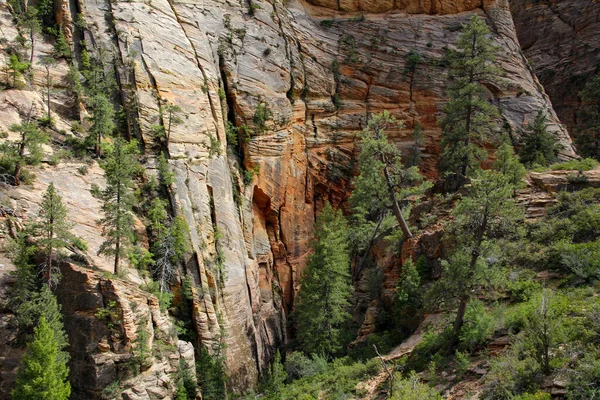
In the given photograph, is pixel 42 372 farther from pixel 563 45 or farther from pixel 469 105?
pixel 563 45

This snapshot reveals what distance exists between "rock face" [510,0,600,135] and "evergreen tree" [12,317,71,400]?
181ft

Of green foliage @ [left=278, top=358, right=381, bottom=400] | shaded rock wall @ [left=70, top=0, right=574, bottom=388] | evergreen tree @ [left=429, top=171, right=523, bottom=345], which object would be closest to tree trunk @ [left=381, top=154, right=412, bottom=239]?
green foliage @ [left=278, top=358, right=381, bottom=400]

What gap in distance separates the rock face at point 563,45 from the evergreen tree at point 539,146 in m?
19.1

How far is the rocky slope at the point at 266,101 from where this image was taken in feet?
90.6

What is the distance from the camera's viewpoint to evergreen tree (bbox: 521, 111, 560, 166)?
34156mm

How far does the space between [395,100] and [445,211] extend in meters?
20.7

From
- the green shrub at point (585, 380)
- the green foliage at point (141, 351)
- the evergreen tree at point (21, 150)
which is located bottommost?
the green foliage at point (141, 351)

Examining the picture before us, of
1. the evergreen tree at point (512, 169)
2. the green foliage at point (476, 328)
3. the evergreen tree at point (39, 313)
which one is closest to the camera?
the green foliage at point (476, 328)

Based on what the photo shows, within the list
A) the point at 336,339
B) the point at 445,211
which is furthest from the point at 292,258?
the point at 445,211

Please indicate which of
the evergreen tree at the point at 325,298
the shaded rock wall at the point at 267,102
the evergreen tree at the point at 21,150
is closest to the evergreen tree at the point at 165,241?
the shaded rock wall at the point at 267,102

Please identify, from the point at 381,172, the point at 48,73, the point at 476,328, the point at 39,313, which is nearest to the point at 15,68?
the point at 48,73

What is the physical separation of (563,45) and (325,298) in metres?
51.2

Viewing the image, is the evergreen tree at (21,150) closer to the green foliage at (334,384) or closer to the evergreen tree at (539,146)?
the green foliage at (334,384)

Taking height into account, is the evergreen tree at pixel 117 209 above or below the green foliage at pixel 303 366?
above
